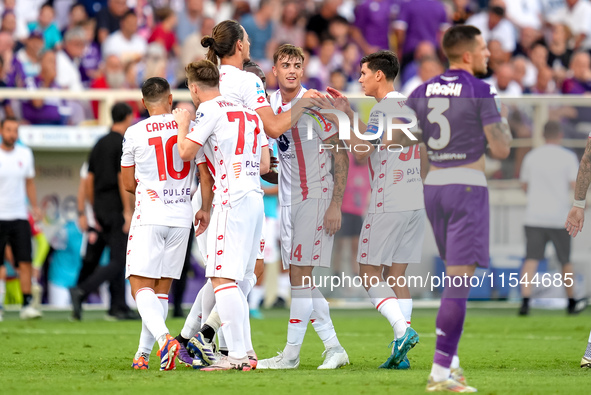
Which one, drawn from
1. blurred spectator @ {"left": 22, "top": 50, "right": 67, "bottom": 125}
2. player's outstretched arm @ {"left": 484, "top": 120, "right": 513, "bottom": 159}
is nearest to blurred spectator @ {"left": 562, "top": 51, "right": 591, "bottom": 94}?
blurred spectator @ {"left": 22, "top": 50, "right": 67, "bottom": 125}

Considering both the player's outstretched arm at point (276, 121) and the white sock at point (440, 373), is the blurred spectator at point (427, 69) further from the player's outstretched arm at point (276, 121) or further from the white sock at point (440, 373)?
the white sock at point (440, 373)


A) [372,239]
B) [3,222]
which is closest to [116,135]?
[3,222]

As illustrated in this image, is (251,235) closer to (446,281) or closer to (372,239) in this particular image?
(372,239)

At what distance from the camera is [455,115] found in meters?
6.14

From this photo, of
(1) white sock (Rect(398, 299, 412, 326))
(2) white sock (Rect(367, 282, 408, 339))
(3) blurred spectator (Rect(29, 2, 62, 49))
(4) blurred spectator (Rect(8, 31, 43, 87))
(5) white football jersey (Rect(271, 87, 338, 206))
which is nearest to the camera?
(2) white sock (Rect(367, 282, 408, 339))

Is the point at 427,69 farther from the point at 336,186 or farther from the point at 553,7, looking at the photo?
the point at 336,186

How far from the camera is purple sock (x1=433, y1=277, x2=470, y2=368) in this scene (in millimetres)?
5922

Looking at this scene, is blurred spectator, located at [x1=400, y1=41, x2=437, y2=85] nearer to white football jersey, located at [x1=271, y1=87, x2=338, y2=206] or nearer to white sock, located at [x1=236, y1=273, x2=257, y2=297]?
white football jersey, located at [x1=271, y1=87, x2=338, y2=206]

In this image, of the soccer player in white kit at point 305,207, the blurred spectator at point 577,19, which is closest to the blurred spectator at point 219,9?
the blurred spectator at point 577,19

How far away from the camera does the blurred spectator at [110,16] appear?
675 inches

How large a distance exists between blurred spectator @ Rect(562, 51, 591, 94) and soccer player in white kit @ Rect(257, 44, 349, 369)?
11.1 metres

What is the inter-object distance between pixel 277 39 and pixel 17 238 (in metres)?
7.18

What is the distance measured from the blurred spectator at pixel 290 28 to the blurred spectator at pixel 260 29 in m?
0.35

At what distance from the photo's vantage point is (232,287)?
702 centimetres
